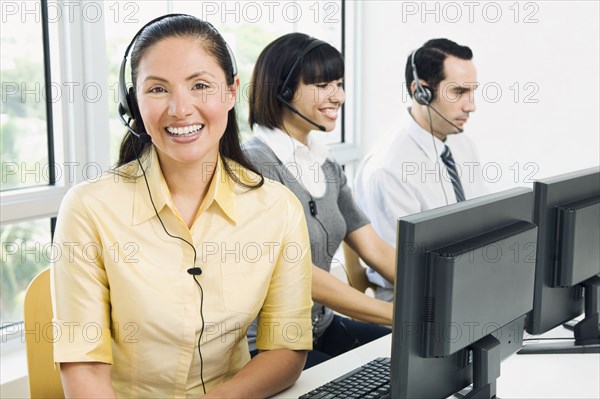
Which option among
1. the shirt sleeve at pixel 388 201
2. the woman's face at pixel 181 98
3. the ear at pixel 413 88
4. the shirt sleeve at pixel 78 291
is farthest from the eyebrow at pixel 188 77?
the ear at pixel 413 88

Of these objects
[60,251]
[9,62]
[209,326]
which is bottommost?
[209,326]

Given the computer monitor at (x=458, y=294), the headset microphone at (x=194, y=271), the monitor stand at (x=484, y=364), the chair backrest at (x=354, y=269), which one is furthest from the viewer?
the chair backrest at (x=354, y=269)

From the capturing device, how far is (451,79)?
2.59 m

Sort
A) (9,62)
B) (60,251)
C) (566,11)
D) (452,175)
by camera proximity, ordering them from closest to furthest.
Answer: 1. (60,251)
2. (9,62)
3. (452,175)
4. (566,11)

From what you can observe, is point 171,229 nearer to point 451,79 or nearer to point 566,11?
point 451,79

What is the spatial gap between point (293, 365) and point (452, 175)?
51.4 inches

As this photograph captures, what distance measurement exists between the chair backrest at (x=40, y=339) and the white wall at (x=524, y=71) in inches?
89.4

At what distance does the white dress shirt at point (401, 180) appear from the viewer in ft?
7.82

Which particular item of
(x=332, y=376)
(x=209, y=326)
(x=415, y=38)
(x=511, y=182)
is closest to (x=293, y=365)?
(x=332, y=376)

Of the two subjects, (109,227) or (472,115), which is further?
(472,115)

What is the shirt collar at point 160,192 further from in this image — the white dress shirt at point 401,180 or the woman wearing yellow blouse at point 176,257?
the white dress shirt at point 401,180

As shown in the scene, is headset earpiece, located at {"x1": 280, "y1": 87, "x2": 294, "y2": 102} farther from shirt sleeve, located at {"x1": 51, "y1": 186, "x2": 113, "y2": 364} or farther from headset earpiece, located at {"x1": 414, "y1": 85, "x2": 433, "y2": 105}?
shirt sleeve, located at {"x1": 51, "y1": 186, "x2": 113, "y2": 364}

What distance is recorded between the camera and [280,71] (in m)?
2.11

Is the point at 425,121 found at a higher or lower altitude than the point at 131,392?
higher
